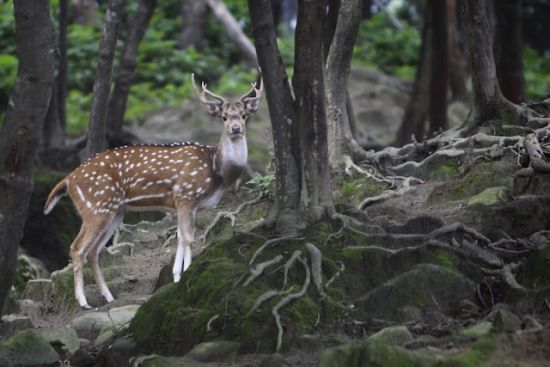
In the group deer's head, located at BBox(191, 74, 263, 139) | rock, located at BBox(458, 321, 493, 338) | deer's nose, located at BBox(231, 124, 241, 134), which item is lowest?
rock, located at BBox(458, 321, 493, 338)

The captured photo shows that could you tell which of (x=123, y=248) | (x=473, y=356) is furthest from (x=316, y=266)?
(x=123, y=248)

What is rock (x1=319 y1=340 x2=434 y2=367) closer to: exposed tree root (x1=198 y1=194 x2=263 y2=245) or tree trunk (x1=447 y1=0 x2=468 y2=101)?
exposed tree root (x1=198 y1=194 x2=263 y2=245)

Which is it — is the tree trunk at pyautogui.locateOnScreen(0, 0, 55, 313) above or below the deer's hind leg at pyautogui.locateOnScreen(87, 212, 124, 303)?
above

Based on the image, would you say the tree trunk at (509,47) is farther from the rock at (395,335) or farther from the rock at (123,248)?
the rock at (395,335)

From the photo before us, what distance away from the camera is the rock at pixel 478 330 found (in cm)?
794

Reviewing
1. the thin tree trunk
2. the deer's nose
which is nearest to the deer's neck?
the deer's nose

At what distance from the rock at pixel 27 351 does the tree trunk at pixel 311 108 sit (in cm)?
237

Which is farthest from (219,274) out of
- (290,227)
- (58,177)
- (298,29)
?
(58,177)

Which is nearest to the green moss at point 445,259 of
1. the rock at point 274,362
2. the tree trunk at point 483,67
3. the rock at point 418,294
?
the rock at point 418,294

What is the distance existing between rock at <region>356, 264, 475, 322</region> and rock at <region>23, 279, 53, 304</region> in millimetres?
4560

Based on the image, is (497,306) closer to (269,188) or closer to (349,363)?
(349,363)

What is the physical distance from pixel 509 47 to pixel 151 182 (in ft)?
18.8

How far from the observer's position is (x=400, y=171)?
1320 centimetres

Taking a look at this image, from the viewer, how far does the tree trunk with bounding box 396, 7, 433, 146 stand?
836 inches
